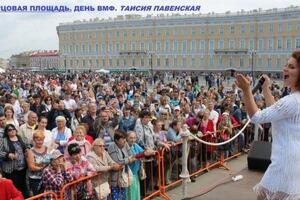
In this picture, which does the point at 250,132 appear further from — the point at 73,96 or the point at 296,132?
the point at 296,132

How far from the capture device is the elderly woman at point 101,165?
548cm

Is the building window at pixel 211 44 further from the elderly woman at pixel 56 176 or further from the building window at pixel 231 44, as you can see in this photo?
the elderly woman at pixel 56 176

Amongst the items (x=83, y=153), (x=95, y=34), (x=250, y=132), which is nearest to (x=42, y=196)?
(x=83, y=153)

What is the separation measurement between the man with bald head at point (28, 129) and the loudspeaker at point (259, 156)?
3.77m

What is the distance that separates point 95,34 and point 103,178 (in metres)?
100

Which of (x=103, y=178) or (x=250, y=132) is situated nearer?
(x=103, y=178)

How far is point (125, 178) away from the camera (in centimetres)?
589

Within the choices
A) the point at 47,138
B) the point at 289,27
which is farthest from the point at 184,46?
the point at 47,138

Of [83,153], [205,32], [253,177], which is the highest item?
[205,32]

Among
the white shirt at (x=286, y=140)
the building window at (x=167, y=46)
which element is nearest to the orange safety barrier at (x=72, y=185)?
the white shirt at (x=286, y=140)

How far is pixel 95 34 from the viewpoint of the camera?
103500mm

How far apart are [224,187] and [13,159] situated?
10.7 ft

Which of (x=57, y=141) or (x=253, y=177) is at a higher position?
(x=57, y=141)

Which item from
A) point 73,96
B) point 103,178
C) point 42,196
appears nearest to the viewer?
point 42,196
